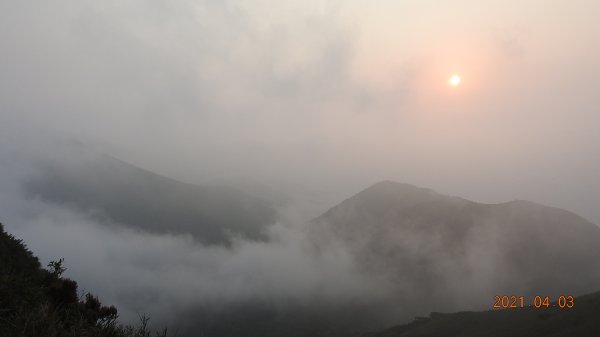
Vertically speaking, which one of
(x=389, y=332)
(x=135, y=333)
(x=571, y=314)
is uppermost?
(x=135, y=333)

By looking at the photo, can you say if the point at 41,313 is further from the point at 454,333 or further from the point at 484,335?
the point at 454,333

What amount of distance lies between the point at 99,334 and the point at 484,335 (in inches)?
6305

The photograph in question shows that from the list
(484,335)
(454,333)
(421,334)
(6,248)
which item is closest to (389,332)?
(421,334)

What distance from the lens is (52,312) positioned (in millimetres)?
10492

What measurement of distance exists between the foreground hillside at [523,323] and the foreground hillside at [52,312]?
134284 millimetres

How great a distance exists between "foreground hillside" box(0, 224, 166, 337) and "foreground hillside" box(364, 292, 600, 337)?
5287 inches

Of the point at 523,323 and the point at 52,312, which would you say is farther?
the point at 523,323

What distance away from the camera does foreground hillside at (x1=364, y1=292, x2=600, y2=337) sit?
117 meters

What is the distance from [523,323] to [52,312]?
6315 inches

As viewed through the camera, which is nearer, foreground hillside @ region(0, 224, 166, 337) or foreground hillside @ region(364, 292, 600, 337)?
foreground hillside @ region(0, 224, 166, 337)

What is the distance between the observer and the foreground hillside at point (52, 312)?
8773 mm

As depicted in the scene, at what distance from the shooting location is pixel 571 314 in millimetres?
126062

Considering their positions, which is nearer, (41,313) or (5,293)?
(41,313)

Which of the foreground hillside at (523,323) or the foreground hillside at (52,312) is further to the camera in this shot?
the foreground hillside at (523,323)
